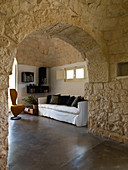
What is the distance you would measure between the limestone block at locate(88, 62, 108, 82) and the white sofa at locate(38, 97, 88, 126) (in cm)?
127

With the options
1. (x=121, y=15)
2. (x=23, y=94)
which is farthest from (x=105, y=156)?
(x=23, y=94)

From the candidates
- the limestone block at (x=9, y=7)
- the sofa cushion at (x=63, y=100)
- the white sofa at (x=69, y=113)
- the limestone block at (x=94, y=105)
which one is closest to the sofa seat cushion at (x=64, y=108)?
the white sofa at (x=69, y=113)

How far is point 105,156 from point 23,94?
16.6 ft

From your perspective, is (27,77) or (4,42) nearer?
(4,42)

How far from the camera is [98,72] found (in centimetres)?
309

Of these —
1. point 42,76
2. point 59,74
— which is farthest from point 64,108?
point 42,76

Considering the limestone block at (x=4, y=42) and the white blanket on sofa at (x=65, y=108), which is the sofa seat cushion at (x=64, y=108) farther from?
the limestone block at (x=4, y=42)

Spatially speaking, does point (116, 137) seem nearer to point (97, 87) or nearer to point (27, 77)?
point (97, 87)

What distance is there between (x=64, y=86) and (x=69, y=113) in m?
2.31

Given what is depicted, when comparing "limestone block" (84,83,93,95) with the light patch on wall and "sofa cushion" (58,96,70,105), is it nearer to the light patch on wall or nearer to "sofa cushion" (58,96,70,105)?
"sofa cushion" (58,96,70,105)

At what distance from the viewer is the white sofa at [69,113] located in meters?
4.18

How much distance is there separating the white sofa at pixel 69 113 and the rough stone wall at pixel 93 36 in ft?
2.93

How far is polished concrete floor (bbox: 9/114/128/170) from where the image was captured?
1982 millimetres

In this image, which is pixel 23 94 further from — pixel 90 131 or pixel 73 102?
pixel 90 131
